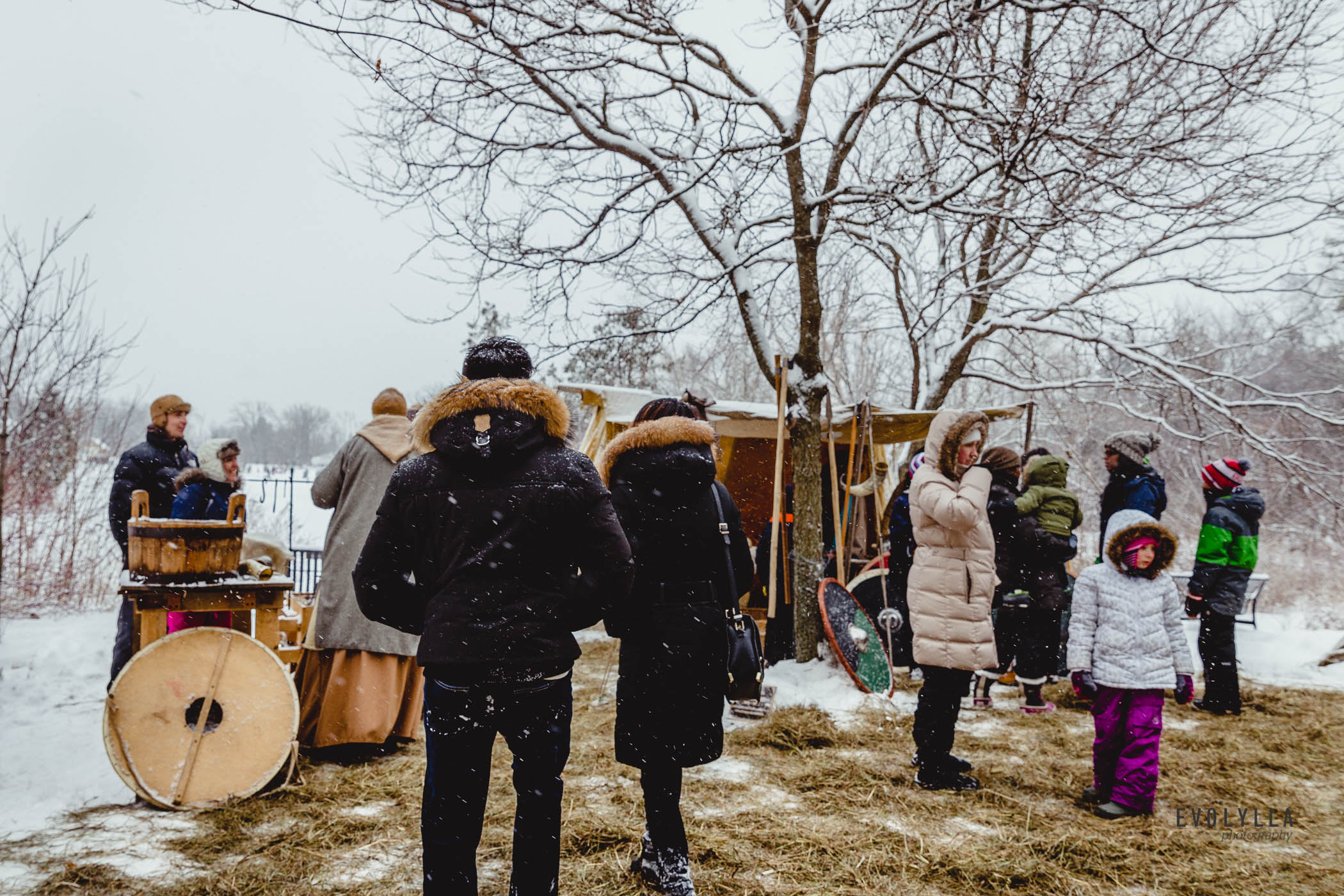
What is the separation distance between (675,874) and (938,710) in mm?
1943

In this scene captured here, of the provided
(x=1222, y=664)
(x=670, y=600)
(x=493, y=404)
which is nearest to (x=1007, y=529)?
(x=1222, y=664)

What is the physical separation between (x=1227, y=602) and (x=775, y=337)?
8726mm

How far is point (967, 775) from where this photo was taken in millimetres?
4289

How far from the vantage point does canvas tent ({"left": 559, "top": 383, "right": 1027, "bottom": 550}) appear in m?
8.47

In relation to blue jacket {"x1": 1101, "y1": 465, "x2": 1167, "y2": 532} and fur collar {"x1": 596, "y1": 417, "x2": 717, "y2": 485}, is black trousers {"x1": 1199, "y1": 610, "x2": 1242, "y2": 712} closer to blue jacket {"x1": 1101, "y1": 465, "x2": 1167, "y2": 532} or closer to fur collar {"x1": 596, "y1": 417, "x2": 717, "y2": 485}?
blue jacket {"x1": 1101, "y1": 465, "x2": 1167, "y2": 532}

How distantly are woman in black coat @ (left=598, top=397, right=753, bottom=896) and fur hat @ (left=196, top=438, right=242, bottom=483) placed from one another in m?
3.00

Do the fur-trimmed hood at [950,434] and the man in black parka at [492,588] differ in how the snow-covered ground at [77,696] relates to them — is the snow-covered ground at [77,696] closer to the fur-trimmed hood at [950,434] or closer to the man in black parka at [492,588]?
the man in black parka at [492,588]

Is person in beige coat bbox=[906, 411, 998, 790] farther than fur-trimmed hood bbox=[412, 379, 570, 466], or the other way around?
person in beige coat bbox=[906, 411, 998, 790]

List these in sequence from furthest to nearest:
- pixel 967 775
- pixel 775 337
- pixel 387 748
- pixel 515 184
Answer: pixel 775 337 < pixel 515 184 < pixel 387 748 < pixel 967 775

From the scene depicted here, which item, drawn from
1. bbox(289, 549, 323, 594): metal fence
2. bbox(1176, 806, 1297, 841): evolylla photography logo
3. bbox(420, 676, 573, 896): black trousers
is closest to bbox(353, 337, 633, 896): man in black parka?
bbox(420, 676, 573, 896): black trousers

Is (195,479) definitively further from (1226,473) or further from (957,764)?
(1226,473)

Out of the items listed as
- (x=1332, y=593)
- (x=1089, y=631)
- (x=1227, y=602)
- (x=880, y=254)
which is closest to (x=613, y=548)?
(x=1089, y=631)

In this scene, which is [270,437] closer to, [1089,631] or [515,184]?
[515,184]

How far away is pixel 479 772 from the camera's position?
2.24m
